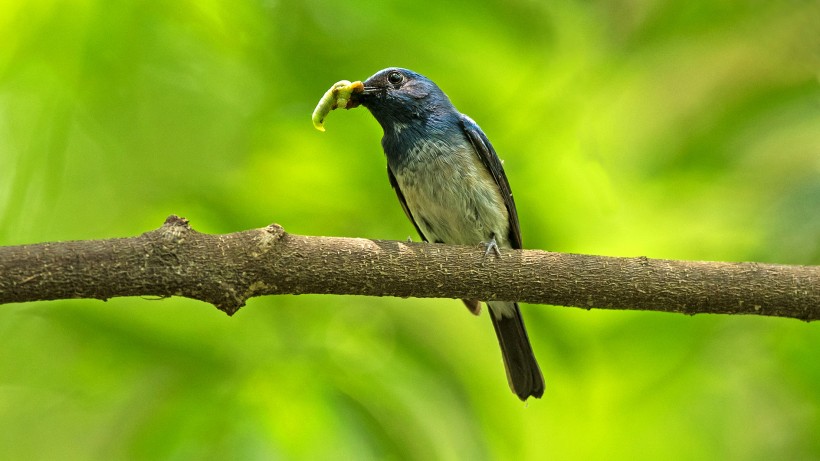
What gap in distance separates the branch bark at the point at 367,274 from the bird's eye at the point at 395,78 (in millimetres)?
1281

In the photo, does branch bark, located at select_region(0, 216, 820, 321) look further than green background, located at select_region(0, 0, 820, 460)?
No

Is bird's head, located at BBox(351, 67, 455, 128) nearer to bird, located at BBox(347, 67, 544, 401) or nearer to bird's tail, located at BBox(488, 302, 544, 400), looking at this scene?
bird, located at BBox(347, 67, 544, 401)

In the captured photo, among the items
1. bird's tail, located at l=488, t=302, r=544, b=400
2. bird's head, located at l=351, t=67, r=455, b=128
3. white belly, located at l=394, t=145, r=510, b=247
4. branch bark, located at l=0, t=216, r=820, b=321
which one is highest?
bird's head, located at l=351, t=67, r=455, b=128

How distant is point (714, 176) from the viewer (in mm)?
3662

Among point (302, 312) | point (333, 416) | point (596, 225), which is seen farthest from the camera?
point (596, 225)

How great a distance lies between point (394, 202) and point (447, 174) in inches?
12.3

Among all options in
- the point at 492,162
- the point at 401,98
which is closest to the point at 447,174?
the point at 492,162

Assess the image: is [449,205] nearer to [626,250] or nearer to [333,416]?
[626,250]

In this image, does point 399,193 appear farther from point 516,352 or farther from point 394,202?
point 516,352

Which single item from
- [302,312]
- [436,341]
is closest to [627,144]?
[436,341]

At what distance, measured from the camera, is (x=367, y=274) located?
103 inches

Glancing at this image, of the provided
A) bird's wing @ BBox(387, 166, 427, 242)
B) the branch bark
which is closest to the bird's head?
bird's wing @ BBox(387, 166, 427, 242)

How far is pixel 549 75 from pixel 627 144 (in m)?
0.49

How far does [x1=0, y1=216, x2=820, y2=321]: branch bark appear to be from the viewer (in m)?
2.29
